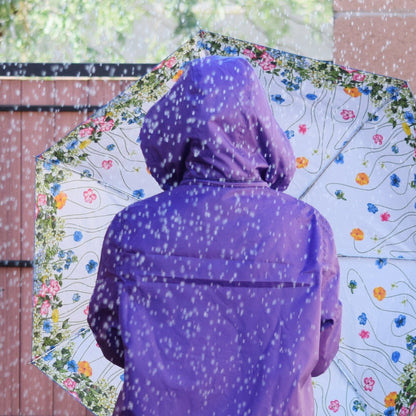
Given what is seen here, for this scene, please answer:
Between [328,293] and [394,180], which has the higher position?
[394,180]

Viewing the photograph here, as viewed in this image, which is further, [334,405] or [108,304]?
[334,405]

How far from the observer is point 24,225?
155 inches

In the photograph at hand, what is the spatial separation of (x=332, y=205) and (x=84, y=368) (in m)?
0.91

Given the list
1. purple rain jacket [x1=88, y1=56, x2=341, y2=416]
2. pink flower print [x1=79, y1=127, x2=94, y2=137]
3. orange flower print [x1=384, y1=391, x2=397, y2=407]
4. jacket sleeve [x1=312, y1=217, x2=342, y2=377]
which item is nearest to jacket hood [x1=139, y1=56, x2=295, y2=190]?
purple rain jacket [x1=88, y1=56, x2=341, y2=416]

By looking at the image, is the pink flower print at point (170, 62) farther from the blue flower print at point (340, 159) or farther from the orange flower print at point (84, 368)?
the orange flower print at point (84, 368)

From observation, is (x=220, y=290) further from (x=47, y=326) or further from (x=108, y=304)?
(x=47, y=326)

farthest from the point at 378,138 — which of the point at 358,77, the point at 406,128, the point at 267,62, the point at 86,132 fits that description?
the point at 86,132

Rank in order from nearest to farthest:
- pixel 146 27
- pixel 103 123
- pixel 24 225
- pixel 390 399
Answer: pixel 390 399, pixel 103 123, pixel 24 225, pixel 146 27

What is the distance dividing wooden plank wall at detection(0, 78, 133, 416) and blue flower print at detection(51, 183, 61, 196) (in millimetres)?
1563

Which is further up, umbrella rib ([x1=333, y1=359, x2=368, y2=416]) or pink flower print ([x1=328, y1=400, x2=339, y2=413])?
umbrella rib ([x1=333, y1=359, x2=368, y2=416])

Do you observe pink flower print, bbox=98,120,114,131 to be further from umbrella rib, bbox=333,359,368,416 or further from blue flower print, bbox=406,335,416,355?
blue flower print, bbox=406,335,416,355

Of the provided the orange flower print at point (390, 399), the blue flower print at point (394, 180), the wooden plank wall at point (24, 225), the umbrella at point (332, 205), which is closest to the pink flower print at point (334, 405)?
the umbrella at point (332, 205)

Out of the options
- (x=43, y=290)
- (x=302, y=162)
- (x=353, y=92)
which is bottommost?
(x=43, y=290)

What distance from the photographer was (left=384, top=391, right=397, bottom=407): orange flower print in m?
2.21
